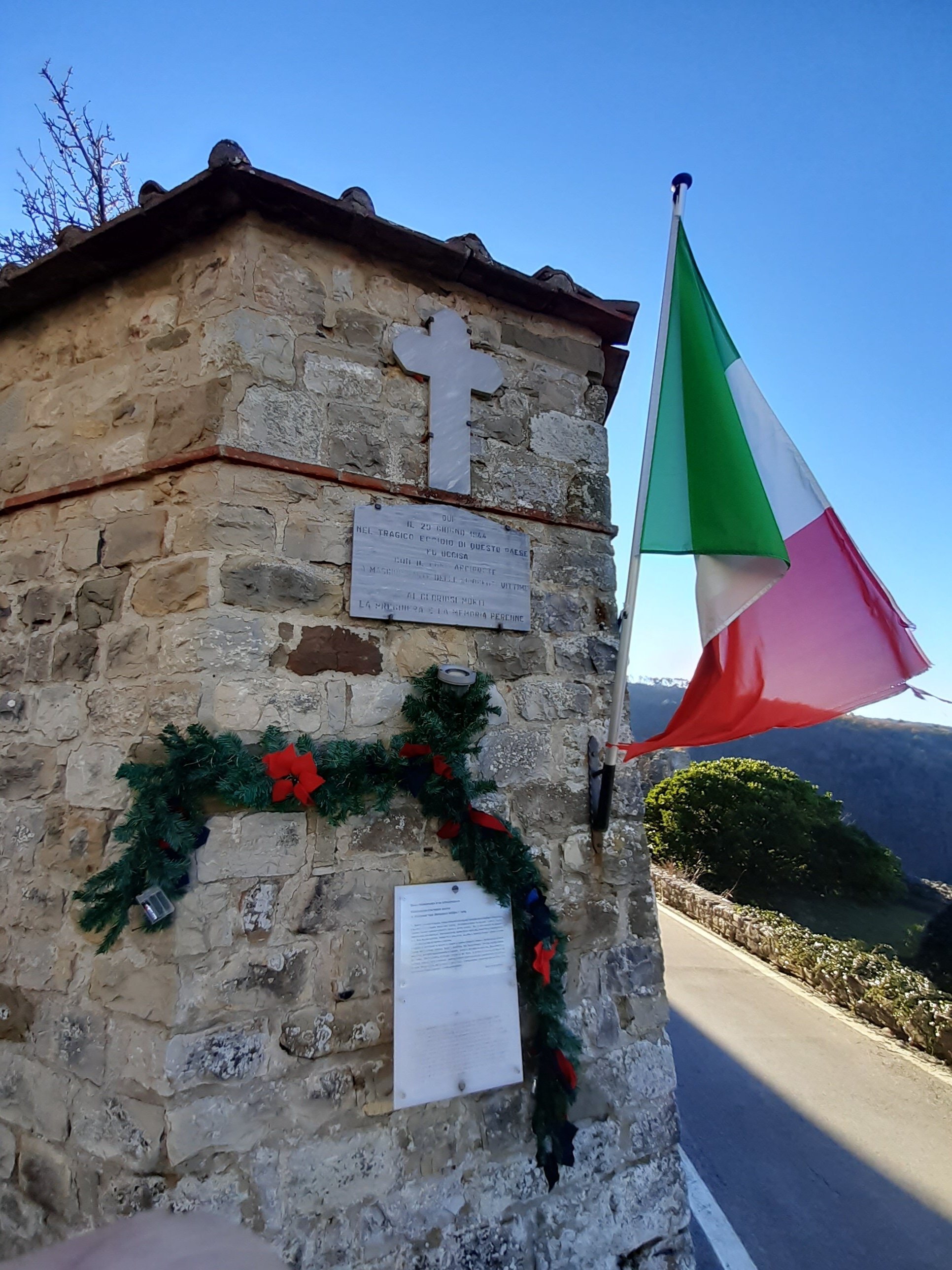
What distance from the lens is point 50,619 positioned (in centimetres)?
245

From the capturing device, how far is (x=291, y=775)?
6.64 feet

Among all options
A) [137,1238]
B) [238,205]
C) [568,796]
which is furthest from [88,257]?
[137,1238]

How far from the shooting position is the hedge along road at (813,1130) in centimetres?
340

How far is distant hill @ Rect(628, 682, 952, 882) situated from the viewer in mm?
24625

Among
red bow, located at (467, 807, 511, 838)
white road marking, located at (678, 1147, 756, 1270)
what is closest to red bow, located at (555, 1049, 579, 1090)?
red bow, located at (467, 807, 511, 838)

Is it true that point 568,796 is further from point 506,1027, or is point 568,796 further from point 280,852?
point 280,852

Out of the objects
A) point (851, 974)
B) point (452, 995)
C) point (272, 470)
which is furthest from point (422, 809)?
point (851, 974)

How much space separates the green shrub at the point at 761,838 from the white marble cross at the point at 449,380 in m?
12.9

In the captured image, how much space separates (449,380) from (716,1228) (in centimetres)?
424

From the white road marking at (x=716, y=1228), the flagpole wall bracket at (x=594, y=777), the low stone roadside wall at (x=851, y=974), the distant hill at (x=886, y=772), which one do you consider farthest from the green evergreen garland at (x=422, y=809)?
the distant hill at (x=886, y=772)

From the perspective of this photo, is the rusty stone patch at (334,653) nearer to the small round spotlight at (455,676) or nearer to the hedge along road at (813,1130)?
the small round spotlight at (455,676)

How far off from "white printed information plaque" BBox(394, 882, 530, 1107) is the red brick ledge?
55.2 inches

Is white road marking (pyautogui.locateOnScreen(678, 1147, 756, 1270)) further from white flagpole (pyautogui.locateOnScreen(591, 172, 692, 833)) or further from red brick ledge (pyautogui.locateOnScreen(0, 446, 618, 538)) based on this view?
red brick ledge (pyautogui.locateOnScreen(0, 446, 618, 538))

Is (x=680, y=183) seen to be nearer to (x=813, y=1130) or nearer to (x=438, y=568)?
(x=438, y=568)
